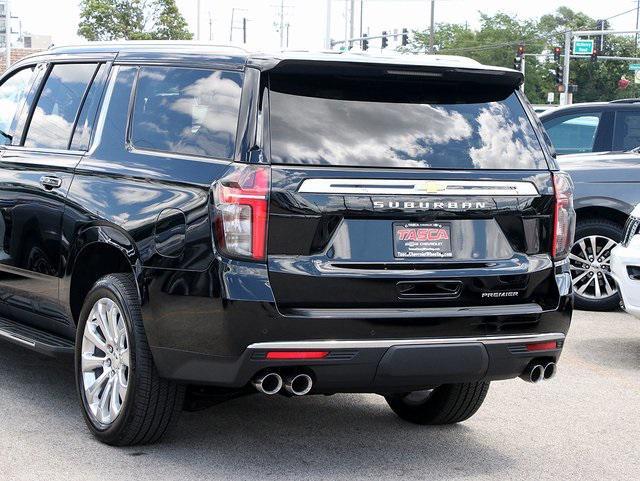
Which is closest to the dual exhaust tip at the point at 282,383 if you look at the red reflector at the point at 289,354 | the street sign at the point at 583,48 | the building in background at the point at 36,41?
the red reflector at the point at 289,354

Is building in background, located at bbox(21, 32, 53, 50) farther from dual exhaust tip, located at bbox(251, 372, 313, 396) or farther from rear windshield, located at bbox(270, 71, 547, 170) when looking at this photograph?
dual exhaust tip, located at bbox(251, 372, 313, 396)

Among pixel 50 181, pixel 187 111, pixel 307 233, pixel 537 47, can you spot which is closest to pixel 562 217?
pixel 307 233

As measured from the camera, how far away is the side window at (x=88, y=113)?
630 centimetres

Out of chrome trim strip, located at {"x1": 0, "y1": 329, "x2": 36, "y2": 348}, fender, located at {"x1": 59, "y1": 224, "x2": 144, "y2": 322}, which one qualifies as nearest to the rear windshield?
fender, located at {"x1": 59, "y1": 224, "x2": 144, "y2": 322}

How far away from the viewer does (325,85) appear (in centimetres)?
539

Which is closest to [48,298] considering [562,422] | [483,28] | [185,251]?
[185,251]

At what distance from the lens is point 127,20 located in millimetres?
62250

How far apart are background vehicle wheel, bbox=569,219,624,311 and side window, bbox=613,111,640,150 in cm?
151

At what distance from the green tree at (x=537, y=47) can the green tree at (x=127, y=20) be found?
132 feet

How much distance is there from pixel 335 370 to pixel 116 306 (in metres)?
1.17

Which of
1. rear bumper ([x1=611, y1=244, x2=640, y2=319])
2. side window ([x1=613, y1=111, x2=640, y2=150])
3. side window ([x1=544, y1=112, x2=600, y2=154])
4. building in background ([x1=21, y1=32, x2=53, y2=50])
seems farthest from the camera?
building in background ([x1=21, y1=32, x2=53, y2=50])

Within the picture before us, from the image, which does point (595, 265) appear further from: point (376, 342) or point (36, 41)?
point (36, 41)

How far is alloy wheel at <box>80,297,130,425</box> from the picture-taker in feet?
18.7

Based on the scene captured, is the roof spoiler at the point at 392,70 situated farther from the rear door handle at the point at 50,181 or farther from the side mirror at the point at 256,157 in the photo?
the rear door handle at the point at 50,181
